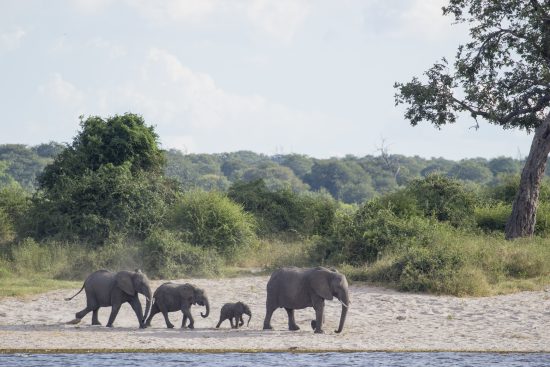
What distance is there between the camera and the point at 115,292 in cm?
1758

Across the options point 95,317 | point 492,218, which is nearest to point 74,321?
point 95,317

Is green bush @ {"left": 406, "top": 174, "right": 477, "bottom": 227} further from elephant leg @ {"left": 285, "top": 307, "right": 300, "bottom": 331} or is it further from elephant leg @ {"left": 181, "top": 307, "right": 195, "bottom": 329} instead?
elephant leg @ {"left": 181, "top": 307, "right": 195, "bottom": 329}

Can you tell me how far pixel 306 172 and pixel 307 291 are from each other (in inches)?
3042

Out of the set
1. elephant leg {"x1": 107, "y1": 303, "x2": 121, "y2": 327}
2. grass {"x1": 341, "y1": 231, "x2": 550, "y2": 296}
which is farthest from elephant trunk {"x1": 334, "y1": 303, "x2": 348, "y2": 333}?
grass {"x1": 341, "y1": 231, "x2": 550, "y2": 296}

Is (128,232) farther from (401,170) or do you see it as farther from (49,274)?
(401,170)

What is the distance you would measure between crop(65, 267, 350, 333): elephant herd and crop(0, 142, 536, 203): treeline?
56.5 m

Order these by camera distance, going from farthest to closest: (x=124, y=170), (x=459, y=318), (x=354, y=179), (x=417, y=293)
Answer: (x=354, y=179) → (x=124, y=170) → (x=417, y=293) → (x=459, y=318)

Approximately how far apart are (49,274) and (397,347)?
1031cm

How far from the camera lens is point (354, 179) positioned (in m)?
81.2

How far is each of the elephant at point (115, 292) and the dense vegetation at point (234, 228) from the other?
17.1ft

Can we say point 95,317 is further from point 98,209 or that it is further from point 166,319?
point 98,209

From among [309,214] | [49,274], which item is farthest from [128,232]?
[309,214]

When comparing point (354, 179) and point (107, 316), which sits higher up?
point (354, 179)

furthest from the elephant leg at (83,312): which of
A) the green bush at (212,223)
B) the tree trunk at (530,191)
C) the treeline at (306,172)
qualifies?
the treeline at (306,172)
